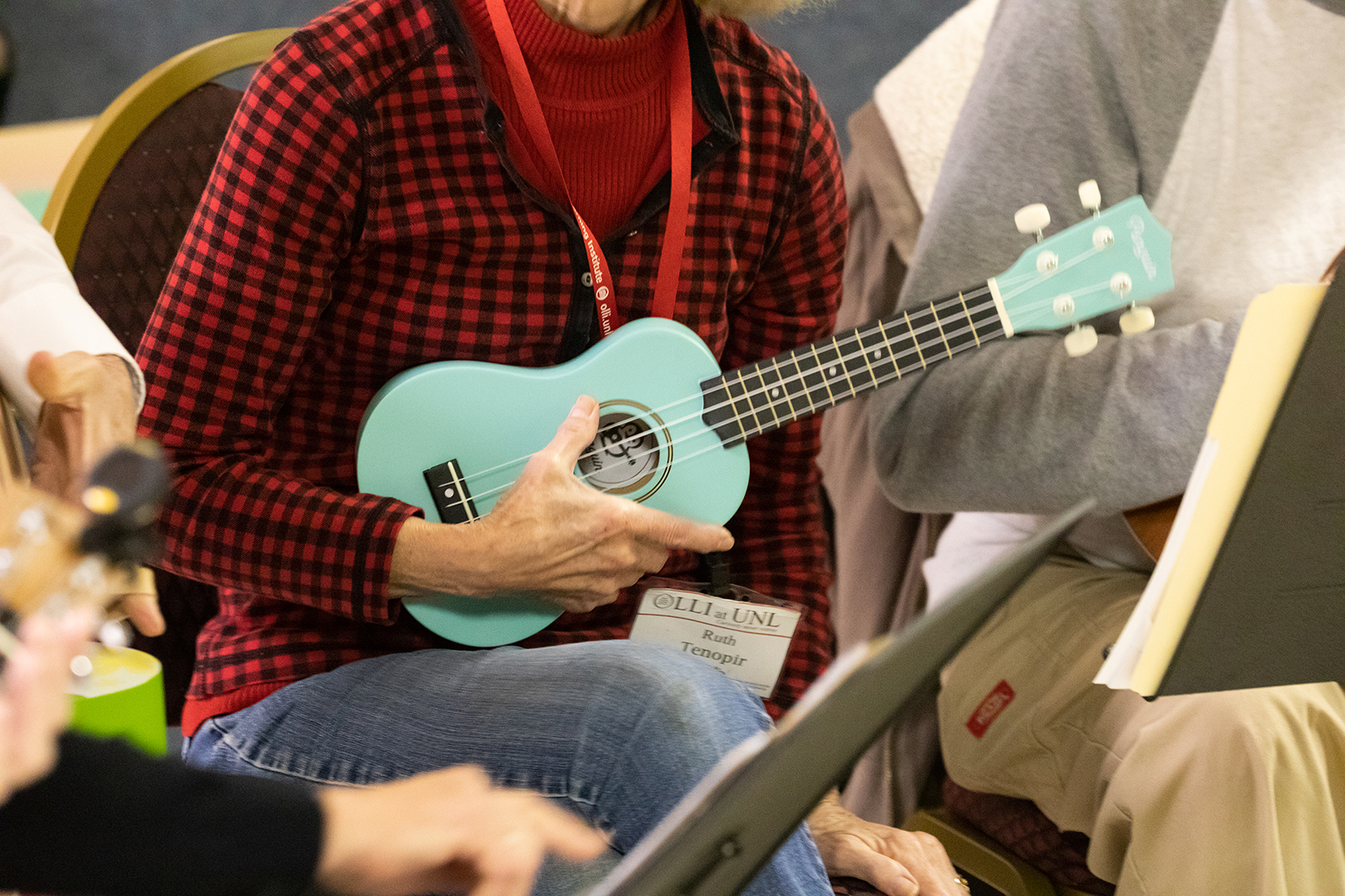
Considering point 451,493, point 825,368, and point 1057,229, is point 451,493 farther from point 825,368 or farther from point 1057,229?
point 1057,229

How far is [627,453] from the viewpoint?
0.81 meters

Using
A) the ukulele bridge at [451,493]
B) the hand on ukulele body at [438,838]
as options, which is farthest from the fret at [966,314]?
the hand on ukulele body at [438,838]

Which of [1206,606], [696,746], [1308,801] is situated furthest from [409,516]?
[1308,801]

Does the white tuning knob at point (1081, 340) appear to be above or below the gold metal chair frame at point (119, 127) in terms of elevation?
below

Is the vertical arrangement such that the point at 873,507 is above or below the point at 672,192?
below

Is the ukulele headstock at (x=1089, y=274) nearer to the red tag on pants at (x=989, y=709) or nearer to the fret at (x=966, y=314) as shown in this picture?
the fret at (x=966, y=314)

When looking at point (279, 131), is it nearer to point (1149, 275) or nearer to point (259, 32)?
point (259, 32)

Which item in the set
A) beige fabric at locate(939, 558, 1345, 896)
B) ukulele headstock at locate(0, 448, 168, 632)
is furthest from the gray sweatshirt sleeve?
ukulele headstock at locate(0, 448, 168, 632)

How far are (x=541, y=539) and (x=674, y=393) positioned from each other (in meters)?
0.16

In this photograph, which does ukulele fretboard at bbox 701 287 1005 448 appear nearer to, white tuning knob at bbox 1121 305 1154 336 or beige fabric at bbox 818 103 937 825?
white tuning knob at bbox 1121 305 1154 336

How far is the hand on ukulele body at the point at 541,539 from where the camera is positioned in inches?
28.4

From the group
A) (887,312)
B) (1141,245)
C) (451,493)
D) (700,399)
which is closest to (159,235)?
(451,493)

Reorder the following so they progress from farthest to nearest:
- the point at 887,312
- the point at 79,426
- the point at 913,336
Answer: the point at 887,312 → the point at 913,336 → the point at 79,426

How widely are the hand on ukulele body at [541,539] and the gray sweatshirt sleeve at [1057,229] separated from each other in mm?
335
